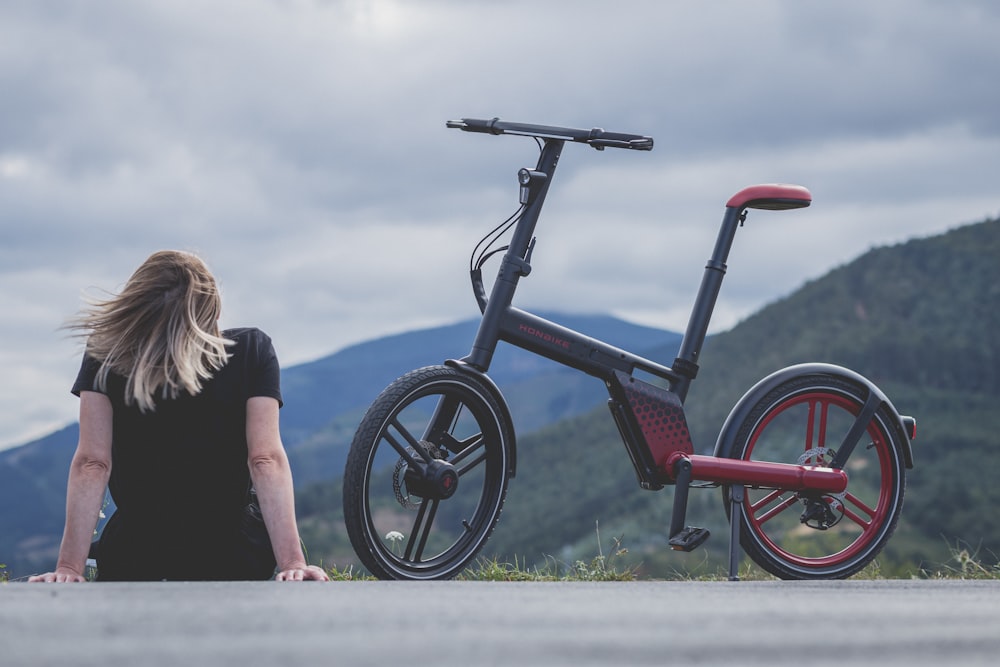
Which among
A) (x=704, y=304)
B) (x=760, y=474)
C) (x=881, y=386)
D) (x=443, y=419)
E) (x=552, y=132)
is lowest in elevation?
(x=760, y=474)

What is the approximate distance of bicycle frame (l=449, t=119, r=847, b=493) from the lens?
481 centimetres

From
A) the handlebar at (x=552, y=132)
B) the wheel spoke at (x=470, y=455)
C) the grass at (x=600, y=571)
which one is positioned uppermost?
the handlebar at (x=552, y=132)

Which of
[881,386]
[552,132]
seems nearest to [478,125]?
[552,132]

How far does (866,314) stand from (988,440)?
2609cm

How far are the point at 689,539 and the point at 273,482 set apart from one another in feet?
5.73

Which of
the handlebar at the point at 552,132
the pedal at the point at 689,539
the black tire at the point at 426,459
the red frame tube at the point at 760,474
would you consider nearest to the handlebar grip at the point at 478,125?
the handlebar at the point at 552,132

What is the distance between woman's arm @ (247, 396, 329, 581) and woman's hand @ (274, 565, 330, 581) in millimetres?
19

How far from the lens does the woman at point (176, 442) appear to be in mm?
4109

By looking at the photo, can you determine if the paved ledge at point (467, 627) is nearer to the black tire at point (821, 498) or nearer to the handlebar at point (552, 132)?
the black tire at point (821, 498)

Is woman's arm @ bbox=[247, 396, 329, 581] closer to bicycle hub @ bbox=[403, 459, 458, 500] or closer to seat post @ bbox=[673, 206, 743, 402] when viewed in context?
bicycle hub @ bbox=[403, 459, 458, 500]

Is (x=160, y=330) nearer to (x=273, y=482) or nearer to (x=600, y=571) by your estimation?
(x=273, y=482)

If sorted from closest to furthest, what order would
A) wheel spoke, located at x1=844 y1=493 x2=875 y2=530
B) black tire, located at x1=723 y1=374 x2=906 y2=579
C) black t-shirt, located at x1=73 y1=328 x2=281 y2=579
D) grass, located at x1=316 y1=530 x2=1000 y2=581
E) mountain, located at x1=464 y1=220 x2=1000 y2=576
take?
black t-shirt, located at x1=73 y1=328 x2=281 y2=579
black tire, located at x1=723 y1=374 x2=906 y2=579
wheel spoke, located at x1=844 y1=493 x2=875 y2=530
grass, located at x1=316 y1=530 x2=1000 y2=581
mountain, located at x1=464 y1=220 x2=1000 y2=576

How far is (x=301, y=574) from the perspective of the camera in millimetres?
3965

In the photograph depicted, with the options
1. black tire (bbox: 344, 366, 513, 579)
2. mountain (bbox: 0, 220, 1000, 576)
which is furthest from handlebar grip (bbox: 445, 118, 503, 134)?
mountain (bbox: 0, 220, 1000, 576)
